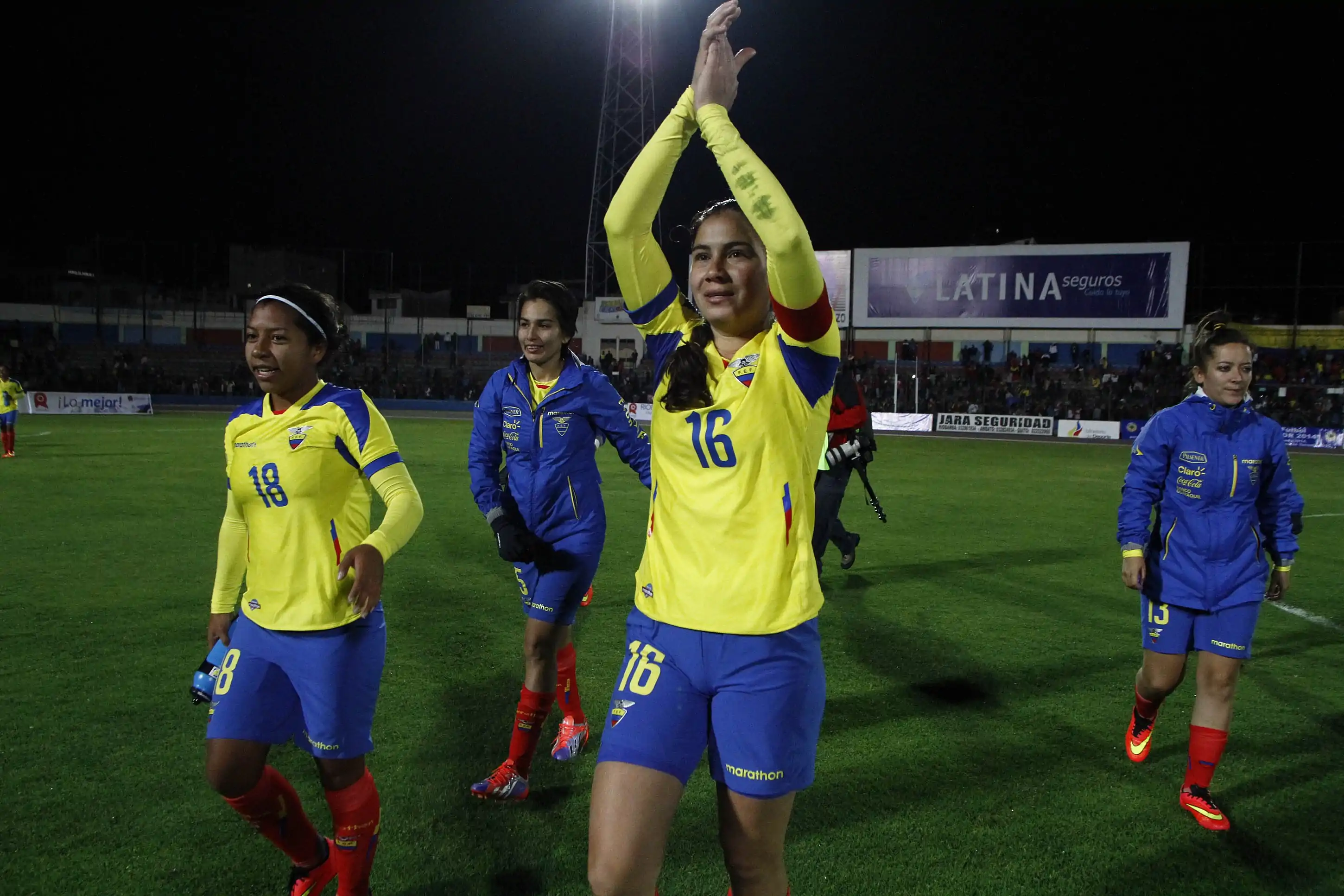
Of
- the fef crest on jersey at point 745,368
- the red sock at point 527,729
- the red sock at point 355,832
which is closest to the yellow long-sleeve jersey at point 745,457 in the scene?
the fef crest on jersey at point 745,368

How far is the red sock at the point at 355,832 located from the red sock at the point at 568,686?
1593 mm

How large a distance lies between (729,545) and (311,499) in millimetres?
1508

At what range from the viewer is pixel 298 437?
116 inches

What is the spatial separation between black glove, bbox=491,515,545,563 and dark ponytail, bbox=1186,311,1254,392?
3.12m

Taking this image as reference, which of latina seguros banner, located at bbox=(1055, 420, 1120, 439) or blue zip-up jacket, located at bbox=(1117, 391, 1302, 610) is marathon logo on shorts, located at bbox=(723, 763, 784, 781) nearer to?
blue zip-up jacket, located at bbox=(1117, 391, 1302, 610)

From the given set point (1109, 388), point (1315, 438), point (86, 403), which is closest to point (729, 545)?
point (1315, 438)

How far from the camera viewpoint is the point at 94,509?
1184cm

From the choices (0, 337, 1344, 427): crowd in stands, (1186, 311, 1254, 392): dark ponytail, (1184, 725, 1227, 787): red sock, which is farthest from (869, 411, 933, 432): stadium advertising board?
(1184, 725, 1227, 787): red sock

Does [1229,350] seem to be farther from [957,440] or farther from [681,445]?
[957,440]

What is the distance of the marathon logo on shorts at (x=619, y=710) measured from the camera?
2271mm

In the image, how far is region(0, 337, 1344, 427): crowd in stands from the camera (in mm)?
32781

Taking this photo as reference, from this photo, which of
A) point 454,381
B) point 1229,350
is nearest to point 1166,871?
point 1229,350

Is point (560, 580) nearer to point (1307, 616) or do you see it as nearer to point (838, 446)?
point (838, 446)

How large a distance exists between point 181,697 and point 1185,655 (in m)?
5.48
